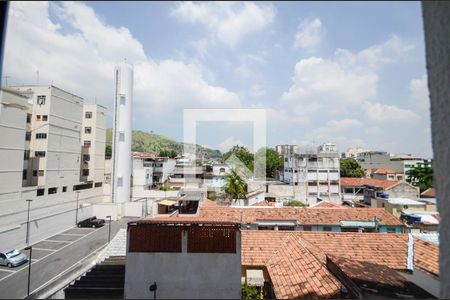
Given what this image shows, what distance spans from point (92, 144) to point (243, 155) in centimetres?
1958

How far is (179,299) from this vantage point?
3463 millimetres

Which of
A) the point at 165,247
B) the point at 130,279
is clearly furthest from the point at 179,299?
the point at 130,279

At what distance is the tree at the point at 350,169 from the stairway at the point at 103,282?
31.1 metres

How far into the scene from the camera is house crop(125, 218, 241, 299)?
12.5ft

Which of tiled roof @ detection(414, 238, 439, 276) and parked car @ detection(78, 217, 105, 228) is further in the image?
parked car @ detection(78, 217, 105, 228)

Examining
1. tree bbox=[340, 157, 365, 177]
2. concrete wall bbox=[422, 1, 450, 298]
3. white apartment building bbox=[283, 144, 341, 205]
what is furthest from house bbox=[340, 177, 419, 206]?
concrete wall bbox=[422, 1, 450, 298]

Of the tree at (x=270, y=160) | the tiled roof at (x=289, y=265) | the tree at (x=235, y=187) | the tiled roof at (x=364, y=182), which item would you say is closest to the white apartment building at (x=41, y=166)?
the tree at (x=235, y=187)

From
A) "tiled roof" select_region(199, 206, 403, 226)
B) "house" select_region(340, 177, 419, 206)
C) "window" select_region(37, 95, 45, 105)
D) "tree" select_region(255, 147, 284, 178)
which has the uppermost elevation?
"window" select_region(37, 95, 45, 105)

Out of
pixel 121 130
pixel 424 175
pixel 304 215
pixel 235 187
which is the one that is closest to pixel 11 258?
pixel 121 130

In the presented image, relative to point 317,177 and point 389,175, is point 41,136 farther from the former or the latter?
point 389,175

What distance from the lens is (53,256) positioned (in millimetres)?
13156

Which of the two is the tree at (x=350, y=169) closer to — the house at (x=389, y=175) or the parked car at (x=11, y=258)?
the house at (x=389, y=175)

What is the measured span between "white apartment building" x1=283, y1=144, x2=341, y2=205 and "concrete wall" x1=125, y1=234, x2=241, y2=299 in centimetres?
2252

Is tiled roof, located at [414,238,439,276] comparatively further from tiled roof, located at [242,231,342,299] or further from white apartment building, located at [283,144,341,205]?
white apartment building, located at [283,144,341,205]
